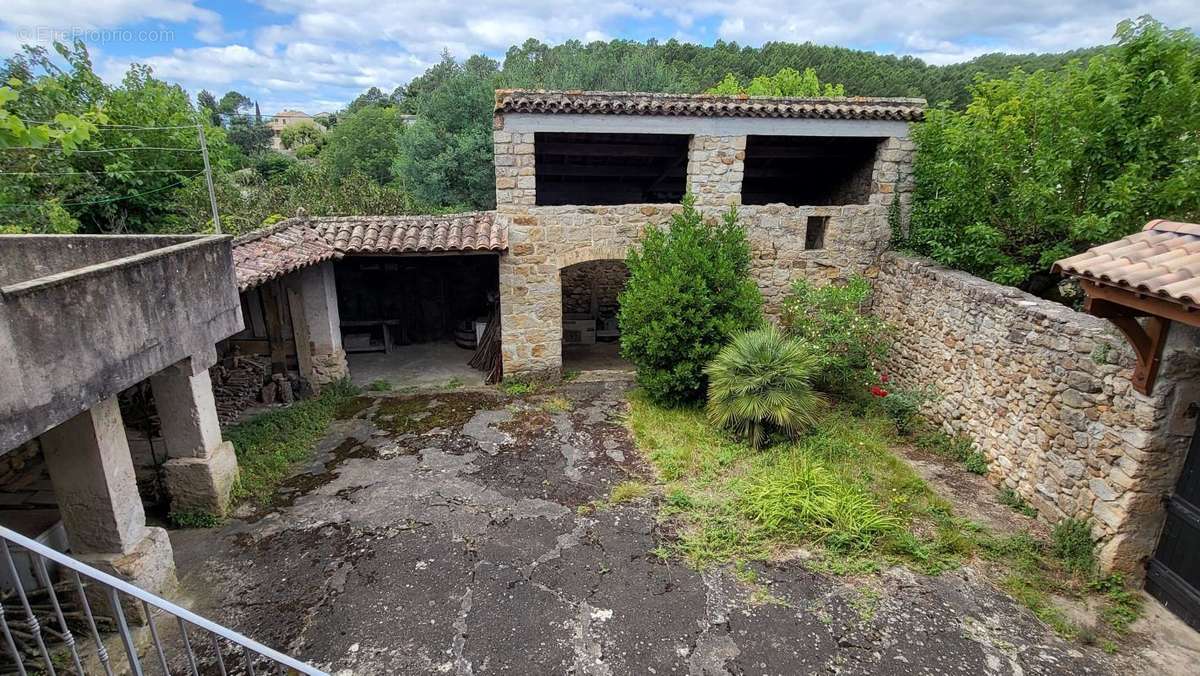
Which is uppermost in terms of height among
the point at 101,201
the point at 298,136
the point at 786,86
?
the point at 298,136

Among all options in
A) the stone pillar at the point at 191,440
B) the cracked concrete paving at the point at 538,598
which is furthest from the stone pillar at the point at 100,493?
the stone pillar at the point at 191,440

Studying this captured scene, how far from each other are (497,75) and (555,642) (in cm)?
2446

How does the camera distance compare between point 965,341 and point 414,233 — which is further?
point 414,233

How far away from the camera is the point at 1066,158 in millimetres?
6863

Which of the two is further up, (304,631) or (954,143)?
(954,143)

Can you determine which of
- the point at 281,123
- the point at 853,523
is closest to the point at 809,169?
the point at 853,523

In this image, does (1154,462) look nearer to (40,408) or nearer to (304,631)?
(304,631)

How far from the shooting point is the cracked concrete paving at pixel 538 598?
4.32m

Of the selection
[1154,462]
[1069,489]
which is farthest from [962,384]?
[1154,462]

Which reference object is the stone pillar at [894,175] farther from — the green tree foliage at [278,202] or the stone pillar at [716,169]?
the green tree foliage at [278,202]

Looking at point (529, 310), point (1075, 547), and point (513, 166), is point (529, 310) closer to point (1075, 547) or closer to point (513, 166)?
point (513, 166)

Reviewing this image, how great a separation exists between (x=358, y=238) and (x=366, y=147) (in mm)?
29887

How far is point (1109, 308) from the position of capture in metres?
4.45

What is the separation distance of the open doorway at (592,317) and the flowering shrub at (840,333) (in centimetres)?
364
